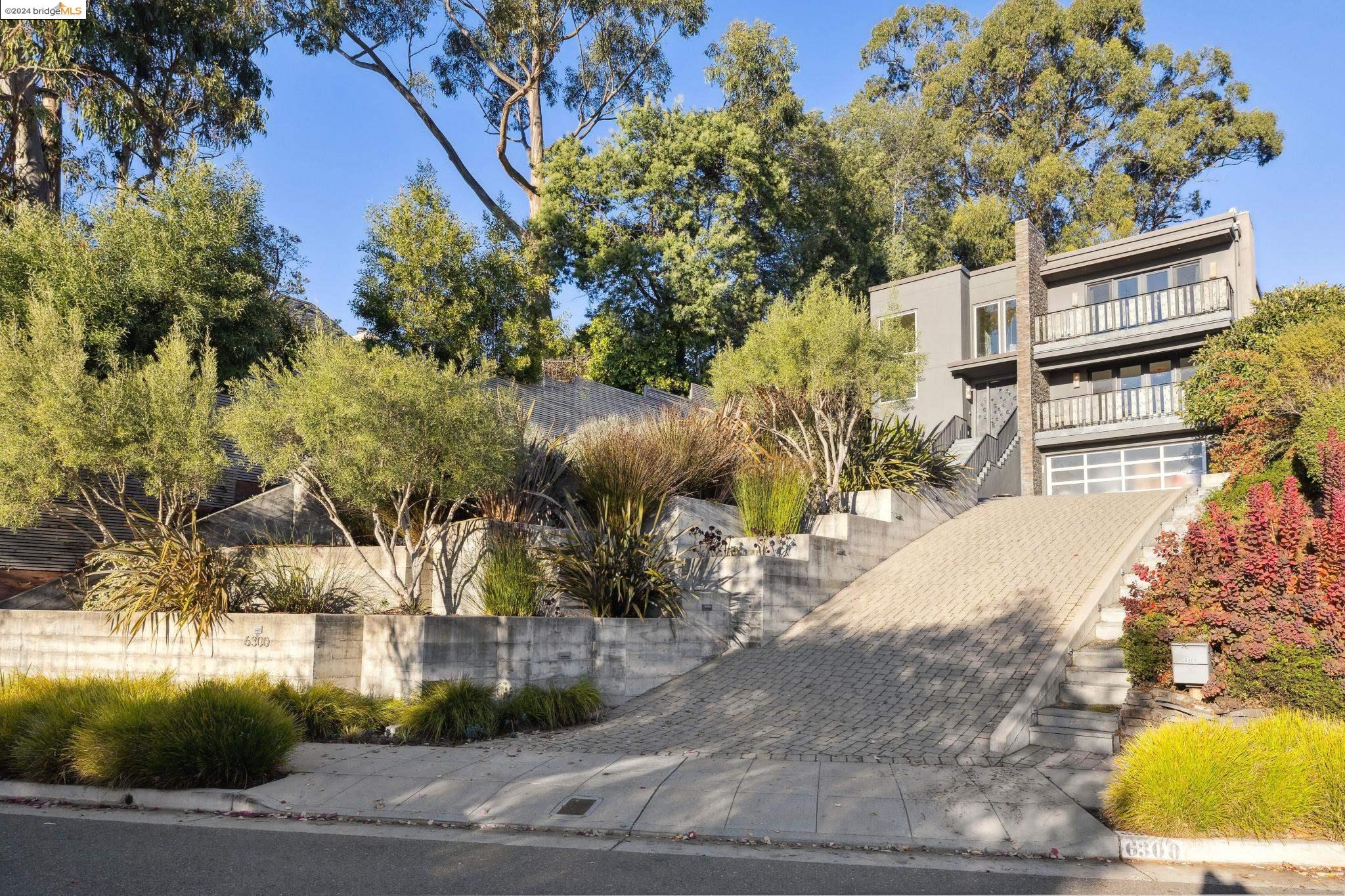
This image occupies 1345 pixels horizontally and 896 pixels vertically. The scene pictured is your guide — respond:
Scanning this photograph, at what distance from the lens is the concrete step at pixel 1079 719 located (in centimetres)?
816

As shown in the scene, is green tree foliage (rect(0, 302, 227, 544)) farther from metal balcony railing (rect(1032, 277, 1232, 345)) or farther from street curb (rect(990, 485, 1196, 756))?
metal balcony railing (rect(1032, 277, 1232, 345))

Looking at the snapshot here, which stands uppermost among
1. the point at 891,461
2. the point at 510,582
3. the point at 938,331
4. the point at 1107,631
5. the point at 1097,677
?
the point at 938,331

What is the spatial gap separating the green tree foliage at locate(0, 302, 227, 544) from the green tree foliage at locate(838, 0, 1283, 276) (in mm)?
27833

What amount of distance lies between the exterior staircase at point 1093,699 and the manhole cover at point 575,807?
4.19 metres

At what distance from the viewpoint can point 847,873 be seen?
547cm

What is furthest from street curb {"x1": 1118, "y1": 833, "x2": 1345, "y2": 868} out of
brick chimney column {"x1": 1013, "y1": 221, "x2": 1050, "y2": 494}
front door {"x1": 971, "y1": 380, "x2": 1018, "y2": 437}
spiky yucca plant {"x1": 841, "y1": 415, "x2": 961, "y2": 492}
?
front door {"x1": 971, "y1": 380, "x2": 1018, "y2": 437}

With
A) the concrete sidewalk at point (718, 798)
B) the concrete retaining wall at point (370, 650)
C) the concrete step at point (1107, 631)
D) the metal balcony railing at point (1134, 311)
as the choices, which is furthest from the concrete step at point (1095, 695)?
the metal balcony railing at point (1134, 311)

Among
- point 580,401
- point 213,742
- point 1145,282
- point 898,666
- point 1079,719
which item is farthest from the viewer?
point 1145,282

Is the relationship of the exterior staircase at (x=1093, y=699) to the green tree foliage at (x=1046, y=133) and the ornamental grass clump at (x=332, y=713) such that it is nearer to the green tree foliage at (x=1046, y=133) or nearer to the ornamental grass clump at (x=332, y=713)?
the ornamental grass clump at (x=332, y=713)

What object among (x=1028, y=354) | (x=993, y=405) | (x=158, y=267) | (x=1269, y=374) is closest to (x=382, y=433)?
(x=158, y=267)

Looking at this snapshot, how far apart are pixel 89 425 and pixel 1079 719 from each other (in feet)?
36.1

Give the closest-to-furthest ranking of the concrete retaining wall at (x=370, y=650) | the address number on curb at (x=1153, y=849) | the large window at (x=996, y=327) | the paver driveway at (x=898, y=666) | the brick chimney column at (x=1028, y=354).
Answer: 1. the address number on curb at (x=1153, y=849)
2. the paver driveway at (x=898, y=666)
3. the concrete retaining wall at (x=370, y=650)
4. the brick chimney column at (x=1028, y=354)
5. the large window at (x=996, y=327)

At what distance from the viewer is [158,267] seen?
1313 centimetres

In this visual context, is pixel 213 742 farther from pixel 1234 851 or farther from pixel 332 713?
pixel 1234 851
